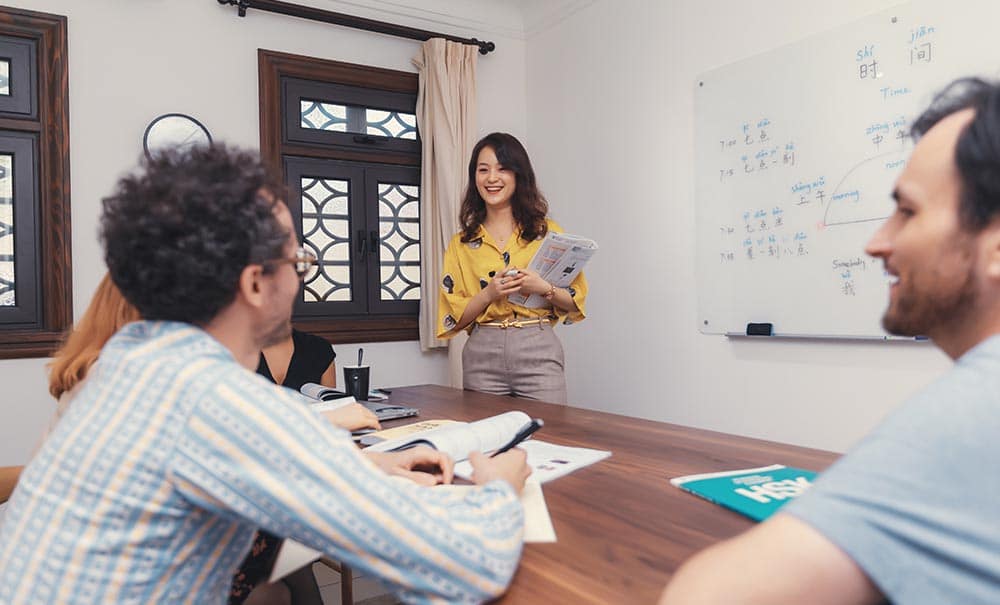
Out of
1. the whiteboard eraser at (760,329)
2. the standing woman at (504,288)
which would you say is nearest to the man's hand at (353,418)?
the standing woman at (504,288)

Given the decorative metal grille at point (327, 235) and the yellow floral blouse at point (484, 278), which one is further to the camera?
the decorative metal grille at point (327, 235)

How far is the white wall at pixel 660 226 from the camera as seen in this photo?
269 cm

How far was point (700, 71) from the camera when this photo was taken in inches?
126

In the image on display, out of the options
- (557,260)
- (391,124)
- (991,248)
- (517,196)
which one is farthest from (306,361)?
(391,124)

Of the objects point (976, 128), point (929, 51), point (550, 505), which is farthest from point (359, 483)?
point (929, 51)

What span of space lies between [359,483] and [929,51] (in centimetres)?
249

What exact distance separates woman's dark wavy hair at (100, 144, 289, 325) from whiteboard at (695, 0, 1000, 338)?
2.22 meters

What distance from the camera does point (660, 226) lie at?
3422 millimetres

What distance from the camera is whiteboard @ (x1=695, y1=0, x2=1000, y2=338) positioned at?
241 centimetres

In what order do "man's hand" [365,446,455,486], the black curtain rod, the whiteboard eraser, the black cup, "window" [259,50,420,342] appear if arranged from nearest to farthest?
1. "man's hand" [365,446,455,486]
2. the black cup
3. the whiteboard eraser
4. the black curtain rod
5. "window" [259,50,420,342]

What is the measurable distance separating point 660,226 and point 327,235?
5.40 ft

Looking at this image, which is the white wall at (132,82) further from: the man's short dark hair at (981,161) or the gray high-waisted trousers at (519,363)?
the man's short dark hair at (981,161)

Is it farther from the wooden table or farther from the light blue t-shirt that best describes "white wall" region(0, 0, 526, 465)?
the light blue t-shirt

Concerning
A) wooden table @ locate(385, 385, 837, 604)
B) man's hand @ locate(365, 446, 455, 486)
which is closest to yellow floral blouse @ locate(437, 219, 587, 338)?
wooden table @ locate(385, 385, 837, 604)
